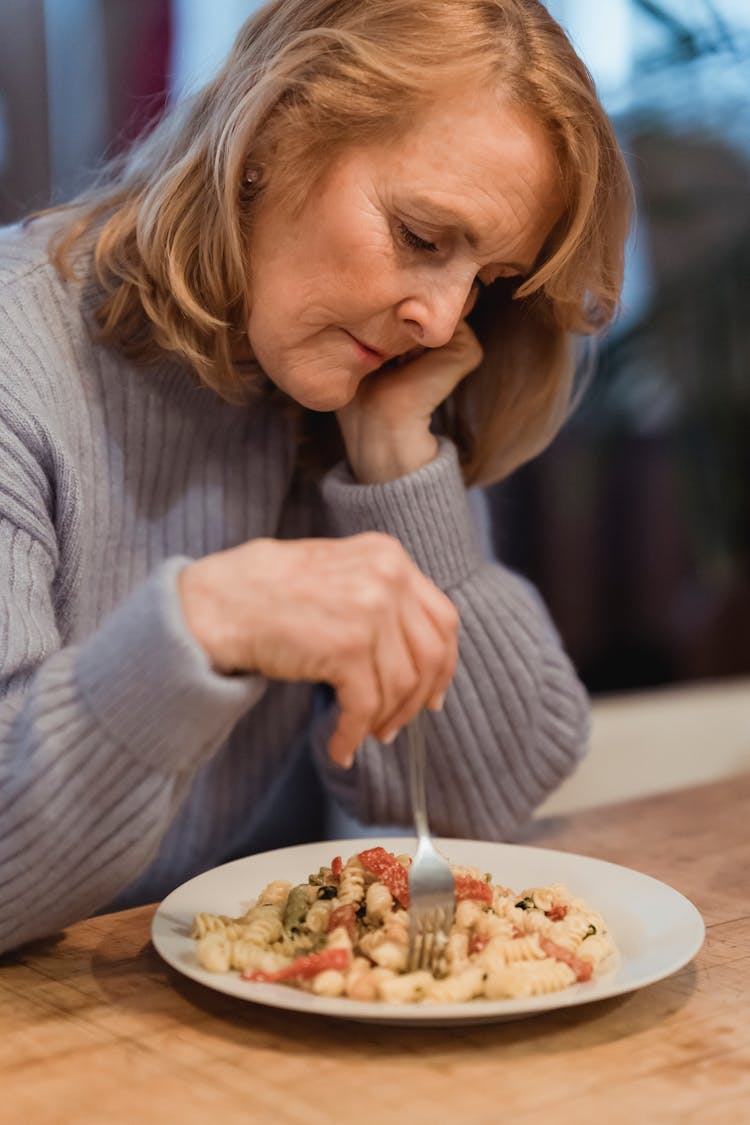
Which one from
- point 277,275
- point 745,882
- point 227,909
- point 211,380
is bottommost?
point 745,882

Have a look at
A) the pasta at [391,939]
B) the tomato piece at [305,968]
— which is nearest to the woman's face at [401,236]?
the pasta at [391,939]

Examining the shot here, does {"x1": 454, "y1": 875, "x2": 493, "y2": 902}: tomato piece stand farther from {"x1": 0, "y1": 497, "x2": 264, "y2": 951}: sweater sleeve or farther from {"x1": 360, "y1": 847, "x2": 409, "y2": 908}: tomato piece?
{"x1": 0, "y1": 497, "x2": 264, "y2": 951}: sweater sleeve

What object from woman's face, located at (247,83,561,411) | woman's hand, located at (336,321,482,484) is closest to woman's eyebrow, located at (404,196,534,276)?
woman's face, located at (247,83,561,411)

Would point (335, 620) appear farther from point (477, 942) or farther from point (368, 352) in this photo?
point (368, 352)

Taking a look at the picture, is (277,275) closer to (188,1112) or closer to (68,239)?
(68,239)

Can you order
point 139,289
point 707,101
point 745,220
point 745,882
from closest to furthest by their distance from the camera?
point 745,882 < point 139,289 < point 707,101 < point 745,220

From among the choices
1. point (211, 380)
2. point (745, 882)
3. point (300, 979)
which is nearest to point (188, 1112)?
point (300, 979)

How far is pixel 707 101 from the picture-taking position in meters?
3.16

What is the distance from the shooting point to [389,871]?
3.03 feet

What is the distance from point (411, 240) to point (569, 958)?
64cm

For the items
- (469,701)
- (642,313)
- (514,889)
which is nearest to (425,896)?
(514,889)

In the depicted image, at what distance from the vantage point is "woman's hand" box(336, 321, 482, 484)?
4.48 ft

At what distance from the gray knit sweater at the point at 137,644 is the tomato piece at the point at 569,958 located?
256 millimetres

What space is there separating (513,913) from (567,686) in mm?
525
